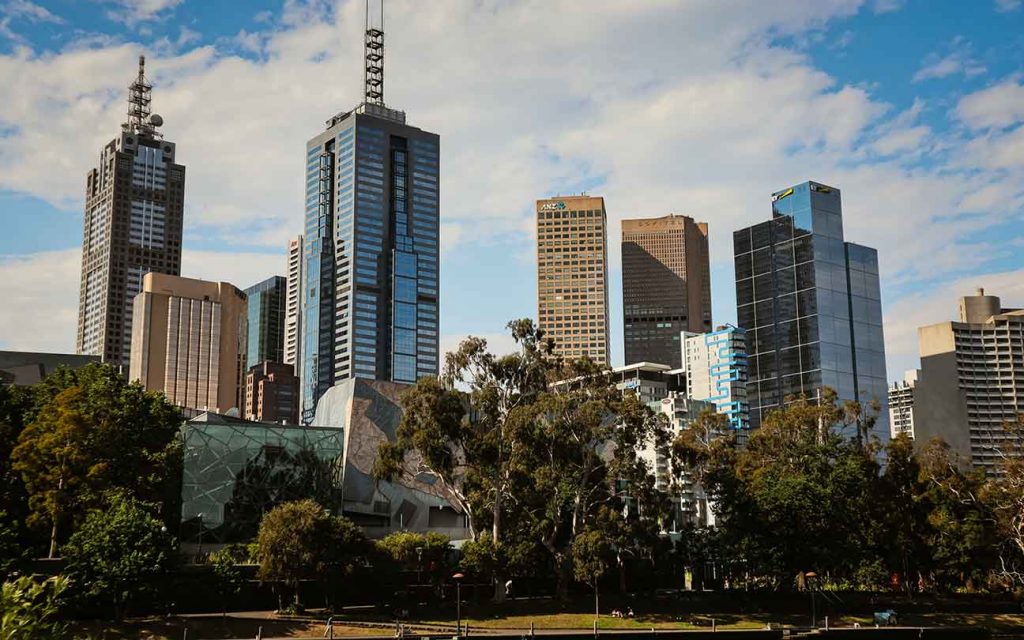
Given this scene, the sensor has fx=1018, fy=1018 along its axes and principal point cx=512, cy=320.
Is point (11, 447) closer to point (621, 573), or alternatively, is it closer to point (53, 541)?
point (53, 541)

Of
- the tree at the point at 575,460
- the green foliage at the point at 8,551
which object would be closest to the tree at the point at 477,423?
the tree at the point at 575,460

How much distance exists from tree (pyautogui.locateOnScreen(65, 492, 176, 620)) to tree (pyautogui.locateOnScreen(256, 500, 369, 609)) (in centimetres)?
637

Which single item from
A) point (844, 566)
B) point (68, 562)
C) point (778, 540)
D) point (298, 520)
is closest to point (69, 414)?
point (68, 562)

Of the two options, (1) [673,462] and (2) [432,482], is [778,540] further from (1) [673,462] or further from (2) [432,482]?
(2) [432,482]

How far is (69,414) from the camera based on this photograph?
67.8 meters

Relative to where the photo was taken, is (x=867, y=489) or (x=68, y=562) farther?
(x=867, y=489)

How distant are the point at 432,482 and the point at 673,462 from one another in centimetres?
3212

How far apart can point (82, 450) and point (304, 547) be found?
18146 mm

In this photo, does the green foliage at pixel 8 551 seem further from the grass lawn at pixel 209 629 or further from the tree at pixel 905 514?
the tree at pixel 905 514

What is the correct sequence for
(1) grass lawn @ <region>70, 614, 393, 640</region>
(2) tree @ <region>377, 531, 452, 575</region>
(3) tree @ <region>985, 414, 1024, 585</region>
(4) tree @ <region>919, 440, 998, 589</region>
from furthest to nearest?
(3) tree @ <region>985, 414, 1024, 585</region>, (4) tree @ <region>919, 440, 998, 589</region>, (2) tree @ <region>377, 531, 452, 575</region>, (1) grass lawn @ <region>70, 614, 393, 640</region>

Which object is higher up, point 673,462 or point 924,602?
point 673,462

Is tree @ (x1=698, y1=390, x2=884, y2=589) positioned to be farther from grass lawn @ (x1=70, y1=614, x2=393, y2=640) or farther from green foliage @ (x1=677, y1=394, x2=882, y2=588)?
grass lawn @ (x1=70, y1=614, x2=393, y2=640)

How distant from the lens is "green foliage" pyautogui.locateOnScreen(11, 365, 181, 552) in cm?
6712

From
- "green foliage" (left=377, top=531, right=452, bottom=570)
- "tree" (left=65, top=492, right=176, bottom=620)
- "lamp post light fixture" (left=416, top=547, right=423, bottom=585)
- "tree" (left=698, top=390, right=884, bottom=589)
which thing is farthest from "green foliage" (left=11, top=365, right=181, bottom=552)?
"tree" (left=698, top=390, right=884, bottom=589)
